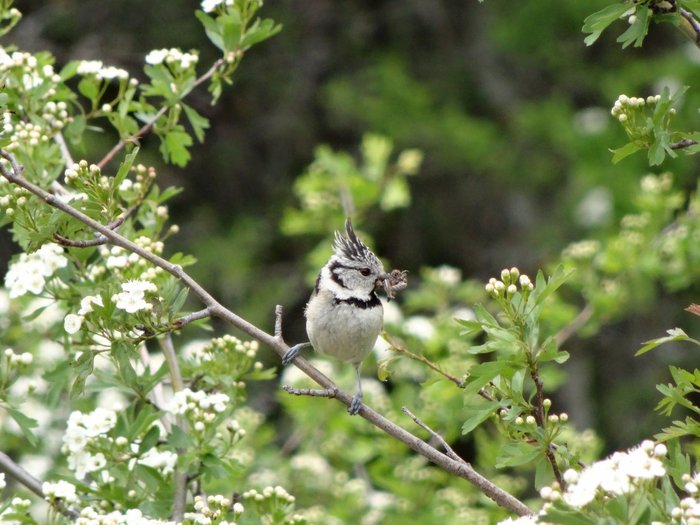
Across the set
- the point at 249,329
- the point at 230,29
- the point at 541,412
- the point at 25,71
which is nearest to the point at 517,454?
the point at 541,412

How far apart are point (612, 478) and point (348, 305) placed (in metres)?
2.14

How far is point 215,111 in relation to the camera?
36.8 ft

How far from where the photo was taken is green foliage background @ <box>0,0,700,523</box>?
1030 cm

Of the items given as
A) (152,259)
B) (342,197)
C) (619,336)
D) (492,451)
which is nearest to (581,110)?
(619,336)

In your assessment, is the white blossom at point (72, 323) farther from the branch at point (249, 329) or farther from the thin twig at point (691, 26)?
the thin twig at point (691, 26)

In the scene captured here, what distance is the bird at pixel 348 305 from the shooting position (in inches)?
173

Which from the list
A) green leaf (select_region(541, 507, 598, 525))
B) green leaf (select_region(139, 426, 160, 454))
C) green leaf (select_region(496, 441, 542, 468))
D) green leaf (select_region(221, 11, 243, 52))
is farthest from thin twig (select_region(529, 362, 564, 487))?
green leaf (select_region(221, 11, 243, 52))

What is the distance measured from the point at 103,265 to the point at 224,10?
126 cm

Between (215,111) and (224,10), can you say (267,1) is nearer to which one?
(215,111)

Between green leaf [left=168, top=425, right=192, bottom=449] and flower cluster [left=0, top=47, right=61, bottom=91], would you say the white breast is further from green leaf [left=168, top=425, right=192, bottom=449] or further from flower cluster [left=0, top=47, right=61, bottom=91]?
flower cluster [left=0, top=47, right=61, bottom=91]

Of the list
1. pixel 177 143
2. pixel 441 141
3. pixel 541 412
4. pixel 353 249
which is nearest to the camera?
pixel 541 412

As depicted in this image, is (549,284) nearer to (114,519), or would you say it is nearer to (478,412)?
(478,412)

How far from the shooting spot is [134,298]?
3070mm

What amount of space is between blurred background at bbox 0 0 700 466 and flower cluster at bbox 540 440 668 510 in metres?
7.31
